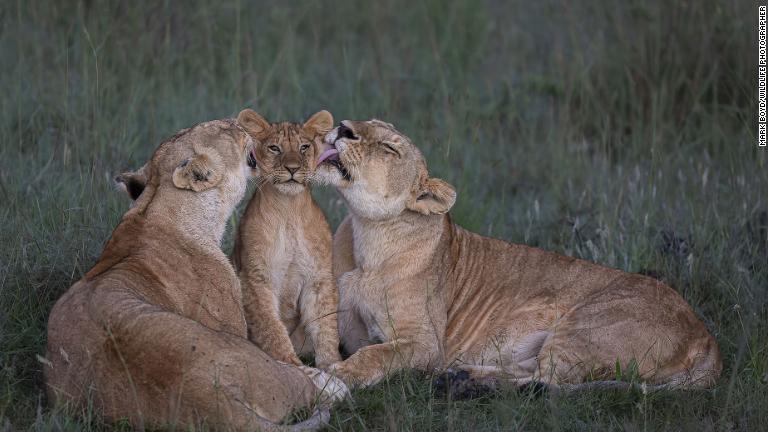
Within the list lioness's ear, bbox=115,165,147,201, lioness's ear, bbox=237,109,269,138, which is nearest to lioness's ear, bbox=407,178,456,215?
lioness's ear, bbox=237,109,269,138

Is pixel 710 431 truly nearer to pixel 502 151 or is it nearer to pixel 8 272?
pixel 8 272

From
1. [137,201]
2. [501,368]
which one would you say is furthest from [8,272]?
[501,368]

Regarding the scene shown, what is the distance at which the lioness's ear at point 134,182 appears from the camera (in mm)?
4805

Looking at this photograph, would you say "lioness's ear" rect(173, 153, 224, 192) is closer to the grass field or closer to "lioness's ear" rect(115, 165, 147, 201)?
"lioness's ear" rect(115, 165, 147, 201)

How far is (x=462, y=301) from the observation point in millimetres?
5461

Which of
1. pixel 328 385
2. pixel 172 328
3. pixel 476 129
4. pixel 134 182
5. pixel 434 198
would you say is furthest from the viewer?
pixel 476 129

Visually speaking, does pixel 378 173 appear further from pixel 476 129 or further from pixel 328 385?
pixel 476 129

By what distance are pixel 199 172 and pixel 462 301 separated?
155cm

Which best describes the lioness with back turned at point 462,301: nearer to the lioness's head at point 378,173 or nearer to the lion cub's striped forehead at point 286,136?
the lioness's head at point 378,173

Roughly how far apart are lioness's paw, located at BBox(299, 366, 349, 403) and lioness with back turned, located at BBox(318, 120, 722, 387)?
0.20 metres

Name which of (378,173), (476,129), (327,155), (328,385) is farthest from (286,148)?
(476,129)

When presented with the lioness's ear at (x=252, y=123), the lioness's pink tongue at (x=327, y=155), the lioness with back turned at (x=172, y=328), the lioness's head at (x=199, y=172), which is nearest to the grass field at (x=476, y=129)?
the lioness with back turned at (x=172, y=328)

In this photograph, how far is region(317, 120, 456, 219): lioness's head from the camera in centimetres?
498

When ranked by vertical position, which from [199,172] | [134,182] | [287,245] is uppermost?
[199,172]
